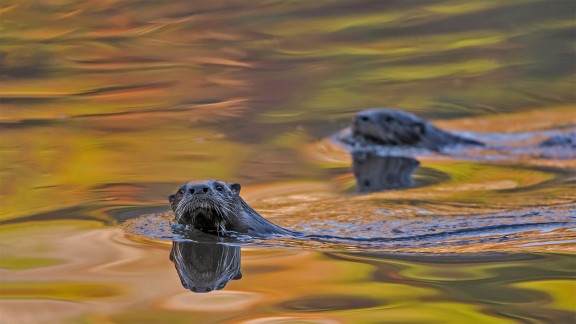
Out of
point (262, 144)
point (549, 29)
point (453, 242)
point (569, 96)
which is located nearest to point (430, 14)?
point (549, 29)

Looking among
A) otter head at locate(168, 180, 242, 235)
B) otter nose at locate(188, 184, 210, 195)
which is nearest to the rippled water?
otter head at locate(168, 180, 242, 235)

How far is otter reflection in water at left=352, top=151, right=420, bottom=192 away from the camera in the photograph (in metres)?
10.9

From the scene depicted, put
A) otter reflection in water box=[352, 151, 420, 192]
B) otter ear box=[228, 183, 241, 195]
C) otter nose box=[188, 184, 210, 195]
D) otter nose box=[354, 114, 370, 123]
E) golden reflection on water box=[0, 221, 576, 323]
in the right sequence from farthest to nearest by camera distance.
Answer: otter nose box=[354, 114, 370, 123]
otter reflection in water box=[352, 151, 420, 192]
otter ear box=[228, 183, 241, 195]
otter nose box=[188, 184, 210, 195]
golden reflection on water box=[0, 221, 576, 323]

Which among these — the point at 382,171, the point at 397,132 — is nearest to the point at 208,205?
the point at 382,171

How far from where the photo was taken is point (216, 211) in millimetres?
8102

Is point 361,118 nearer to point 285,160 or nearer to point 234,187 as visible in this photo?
point 285,160

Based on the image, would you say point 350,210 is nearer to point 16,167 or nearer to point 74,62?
point 16,167

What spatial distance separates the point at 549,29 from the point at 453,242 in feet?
34.1

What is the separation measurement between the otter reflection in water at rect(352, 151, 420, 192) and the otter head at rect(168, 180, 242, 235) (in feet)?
8.38

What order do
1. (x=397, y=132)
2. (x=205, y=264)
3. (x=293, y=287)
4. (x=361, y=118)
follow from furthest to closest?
(x=397, y=132)
(x=361, y=118)
(x=205, y=264)
(x=293, y=287)

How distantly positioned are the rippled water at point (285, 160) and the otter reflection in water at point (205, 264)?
24 millimetres

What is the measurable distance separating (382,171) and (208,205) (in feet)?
14.1

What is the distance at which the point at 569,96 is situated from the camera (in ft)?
51.6

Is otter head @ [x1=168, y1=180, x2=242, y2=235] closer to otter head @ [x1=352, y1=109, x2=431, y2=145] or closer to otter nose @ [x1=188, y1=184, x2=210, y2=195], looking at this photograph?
otter nose @ [x1=188, y1=184, x2=210, y2=195]
